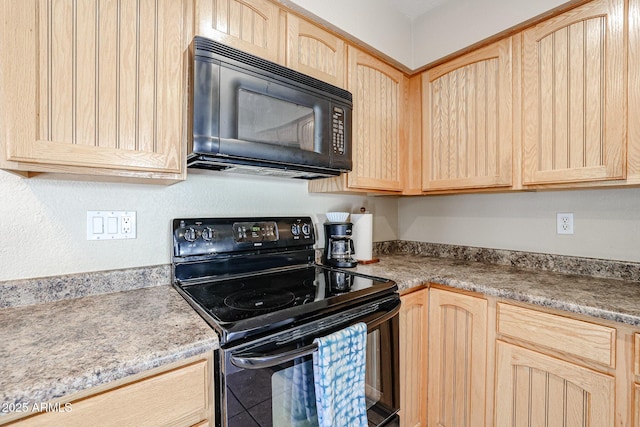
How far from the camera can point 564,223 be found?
5.13 ft

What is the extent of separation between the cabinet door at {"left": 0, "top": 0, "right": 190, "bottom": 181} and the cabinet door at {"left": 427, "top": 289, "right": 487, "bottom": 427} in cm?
132

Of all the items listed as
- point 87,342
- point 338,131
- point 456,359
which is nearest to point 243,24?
point 338,131

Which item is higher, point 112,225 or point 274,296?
point 112,225

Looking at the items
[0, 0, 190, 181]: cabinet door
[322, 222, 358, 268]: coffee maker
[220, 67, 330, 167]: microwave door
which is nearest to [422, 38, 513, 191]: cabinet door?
[322, 222, 358, 268]: coffee maker

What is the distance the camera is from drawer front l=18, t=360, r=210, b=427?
2.05 ft

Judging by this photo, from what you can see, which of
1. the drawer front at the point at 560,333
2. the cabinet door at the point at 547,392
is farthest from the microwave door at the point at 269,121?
the cabinet door at the point at 547,392

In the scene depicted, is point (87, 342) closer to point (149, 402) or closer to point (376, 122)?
point (149, 402)

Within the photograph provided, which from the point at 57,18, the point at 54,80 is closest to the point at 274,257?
the point at 54,80

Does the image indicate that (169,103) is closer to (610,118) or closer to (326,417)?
(326,417)

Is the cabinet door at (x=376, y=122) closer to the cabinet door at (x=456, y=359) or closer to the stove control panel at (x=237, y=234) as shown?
the stove control panel at (x=237, y=234)

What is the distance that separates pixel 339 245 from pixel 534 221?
1092mm

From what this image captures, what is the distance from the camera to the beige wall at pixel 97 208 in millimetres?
1012

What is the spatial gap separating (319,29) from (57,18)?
1009mm

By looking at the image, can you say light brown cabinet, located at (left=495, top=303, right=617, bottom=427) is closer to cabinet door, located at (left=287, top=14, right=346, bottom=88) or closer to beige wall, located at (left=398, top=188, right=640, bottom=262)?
beige wall, located at (left=398, top=188, right=640, bottom=262)
